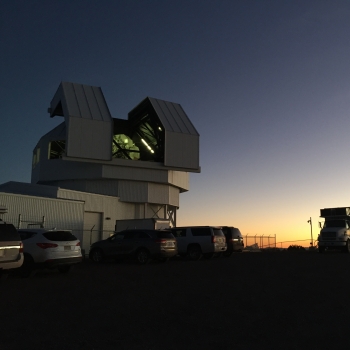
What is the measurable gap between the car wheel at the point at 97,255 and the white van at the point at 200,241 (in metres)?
4.59

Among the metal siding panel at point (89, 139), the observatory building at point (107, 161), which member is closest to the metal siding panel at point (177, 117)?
the observatory building at point (107, 161)

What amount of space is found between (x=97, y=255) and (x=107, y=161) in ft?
42.1

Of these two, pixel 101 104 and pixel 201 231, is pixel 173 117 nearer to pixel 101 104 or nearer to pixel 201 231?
pixel 101 104

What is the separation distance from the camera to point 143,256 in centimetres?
2073

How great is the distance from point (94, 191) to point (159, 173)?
5455 millimetres

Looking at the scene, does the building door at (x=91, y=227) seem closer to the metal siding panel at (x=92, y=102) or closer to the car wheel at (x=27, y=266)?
the metal siding panel at (x=92, y=102)

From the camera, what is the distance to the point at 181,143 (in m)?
36.4

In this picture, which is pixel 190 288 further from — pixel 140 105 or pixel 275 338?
pixel 140 105

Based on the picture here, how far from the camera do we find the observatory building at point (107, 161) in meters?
32.4

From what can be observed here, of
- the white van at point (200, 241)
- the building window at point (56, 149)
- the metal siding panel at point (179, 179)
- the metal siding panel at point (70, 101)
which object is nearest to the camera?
the white van at point (200, 241)

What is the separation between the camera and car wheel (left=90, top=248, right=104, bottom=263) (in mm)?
21980

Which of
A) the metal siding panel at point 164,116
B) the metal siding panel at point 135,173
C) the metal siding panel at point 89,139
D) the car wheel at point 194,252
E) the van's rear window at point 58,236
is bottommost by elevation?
the car wheel at point 194,252

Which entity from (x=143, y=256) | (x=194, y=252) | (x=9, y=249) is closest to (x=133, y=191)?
(x=194, y=252)

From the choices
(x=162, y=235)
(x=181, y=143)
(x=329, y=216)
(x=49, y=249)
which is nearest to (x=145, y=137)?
(x=181, y=143)
